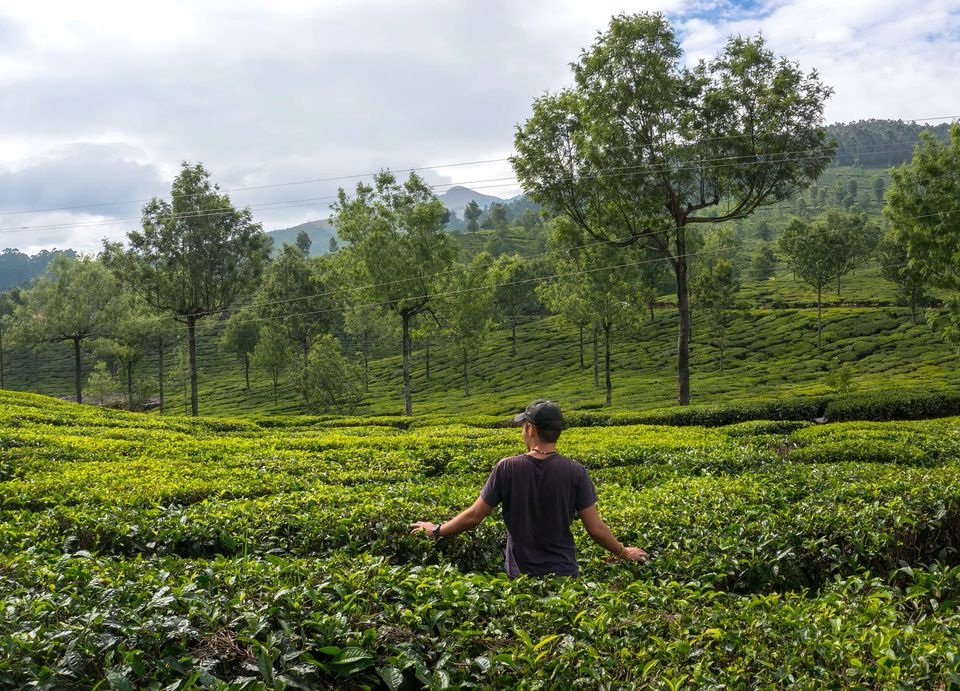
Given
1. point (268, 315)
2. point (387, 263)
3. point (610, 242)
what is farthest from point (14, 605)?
point (268, 315)

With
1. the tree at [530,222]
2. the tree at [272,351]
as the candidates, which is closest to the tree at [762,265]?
the tree at [530,222]

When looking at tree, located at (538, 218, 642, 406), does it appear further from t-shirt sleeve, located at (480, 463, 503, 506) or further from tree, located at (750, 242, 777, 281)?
tree, located at (750, 242, 777, 281)

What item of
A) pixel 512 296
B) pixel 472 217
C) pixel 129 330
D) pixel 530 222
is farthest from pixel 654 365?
pixel 472 217

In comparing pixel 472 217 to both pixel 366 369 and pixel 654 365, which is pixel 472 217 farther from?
pixel 654 365

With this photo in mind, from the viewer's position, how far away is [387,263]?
110 ft

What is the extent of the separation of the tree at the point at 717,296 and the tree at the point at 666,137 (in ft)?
78.4

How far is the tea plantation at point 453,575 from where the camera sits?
11.5ft

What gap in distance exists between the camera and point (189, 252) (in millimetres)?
34594

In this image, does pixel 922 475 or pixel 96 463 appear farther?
pixel 96 463

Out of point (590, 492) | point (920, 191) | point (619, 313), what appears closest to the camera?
point (590, 492)

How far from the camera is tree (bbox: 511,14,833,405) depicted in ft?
82.7

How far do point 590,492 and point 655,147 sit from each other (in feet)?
78.6

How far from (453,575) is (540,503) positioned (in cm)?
87

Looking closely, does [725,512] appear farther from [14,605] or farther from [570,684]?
[14,605]
